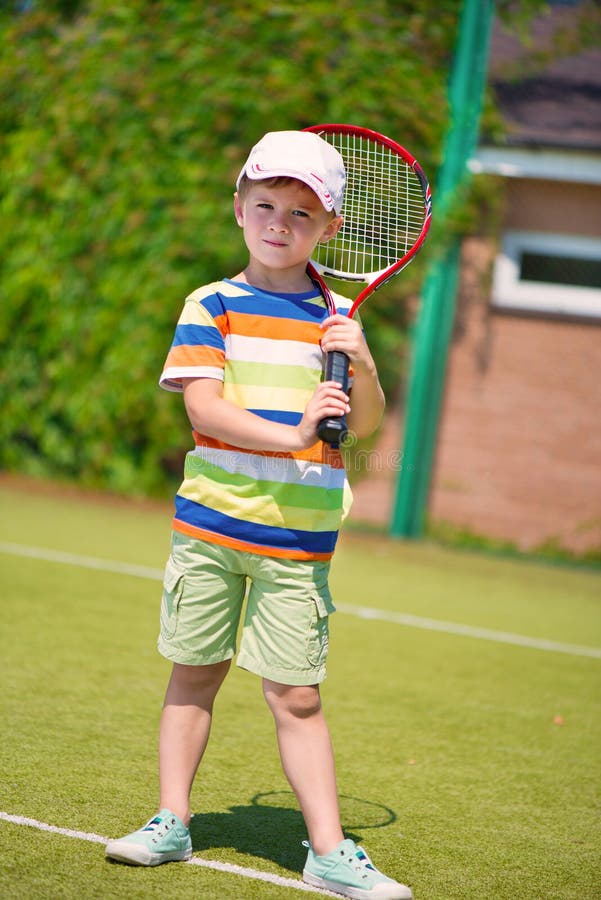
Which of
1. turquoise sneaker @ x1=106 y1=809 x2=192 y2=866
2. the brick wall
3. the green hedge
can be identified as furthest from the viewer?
the green hedge

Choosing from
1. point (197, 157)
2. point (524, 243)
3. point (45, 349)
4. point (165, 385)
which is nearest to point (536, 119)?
point (524, 243)

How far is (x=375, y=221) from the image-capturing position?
3.14 meters

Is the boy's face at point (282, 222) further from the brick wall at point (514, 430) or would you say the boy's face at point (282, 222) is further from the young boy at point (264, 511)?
the brick wall at point (514, 430)

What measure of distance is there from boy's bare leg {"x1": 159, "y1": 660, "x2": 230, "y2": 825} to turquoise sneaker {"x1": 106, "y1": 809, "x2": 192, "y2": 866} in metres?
0.04

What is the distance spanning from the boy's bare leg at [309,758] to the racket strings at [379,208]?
3.70ft

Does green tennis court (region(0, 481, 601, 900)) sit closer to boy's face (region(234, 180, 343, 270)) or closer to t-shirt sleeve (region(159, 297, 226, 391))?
t-shirt sleeve (region(159, 297, 226, 391))

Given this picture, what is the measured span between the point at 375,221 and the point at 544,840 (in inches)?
67.6

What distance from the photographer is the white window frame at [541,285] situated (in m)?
8.52

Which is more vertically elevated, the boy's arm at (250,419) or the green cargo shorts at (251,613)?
the boy's arm at (250,419)

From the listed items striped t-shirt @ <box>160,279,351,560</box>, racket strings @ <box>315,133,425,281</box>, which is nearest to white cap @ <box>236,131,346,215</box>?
striped t-shirt @ <box>160,279,351,560</box>

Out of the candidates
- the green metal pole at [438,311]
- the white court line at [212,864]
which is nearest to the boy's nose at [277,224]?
the white court line at [212,864]

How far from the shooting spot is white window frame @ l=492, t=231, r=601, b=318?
27.9 ft

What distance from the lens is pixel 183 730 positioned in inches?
105

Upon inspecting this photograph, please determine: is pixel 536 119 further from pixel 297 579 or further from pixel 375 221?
pixel 297 579
